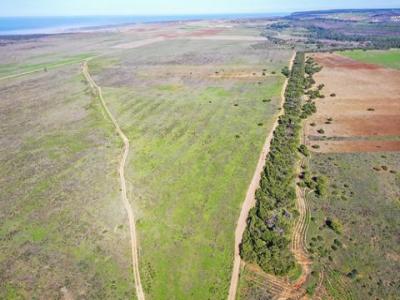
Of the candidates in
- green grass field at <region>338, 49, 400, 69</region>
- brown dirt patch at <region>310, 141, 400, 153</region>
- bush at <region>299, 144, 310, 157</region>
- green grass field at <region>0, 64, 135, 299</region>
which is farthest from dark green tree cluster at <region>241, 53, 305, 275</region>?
green grass field at <region>338, 49, 400, 69</region>

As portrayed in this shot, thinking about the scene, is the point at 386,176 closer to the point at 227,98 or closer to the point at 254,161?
the point at 254,161

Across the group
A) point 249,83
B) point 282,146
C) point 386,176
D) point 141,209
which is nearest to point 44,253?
point 141,209

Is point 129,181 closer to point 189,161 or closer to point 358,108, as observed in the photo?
point 189,161

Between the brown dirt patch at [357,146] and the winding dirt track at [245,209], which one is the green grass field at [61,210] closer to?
the winding dirt track at [245,209]

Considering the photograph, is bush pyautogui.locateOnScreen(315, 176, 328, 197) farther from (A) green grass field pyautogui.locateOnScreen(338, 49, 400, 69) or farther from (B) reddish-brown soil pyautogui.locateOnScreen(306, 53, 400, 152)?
(A) green grass field pyautogui.locateOnScreen(338, 49, 400, 69)

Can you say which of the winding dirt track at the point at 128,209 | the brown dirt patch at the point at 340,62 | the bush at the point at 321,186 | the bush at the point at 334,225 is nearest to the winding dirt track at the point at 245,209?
the bush at the point at 321,186
